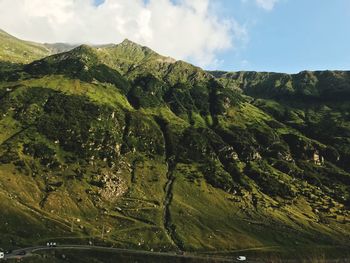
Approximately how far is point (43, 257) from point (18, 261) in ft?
45.3

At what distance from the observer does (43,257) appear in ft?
656

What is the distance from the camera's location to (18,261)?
188m
